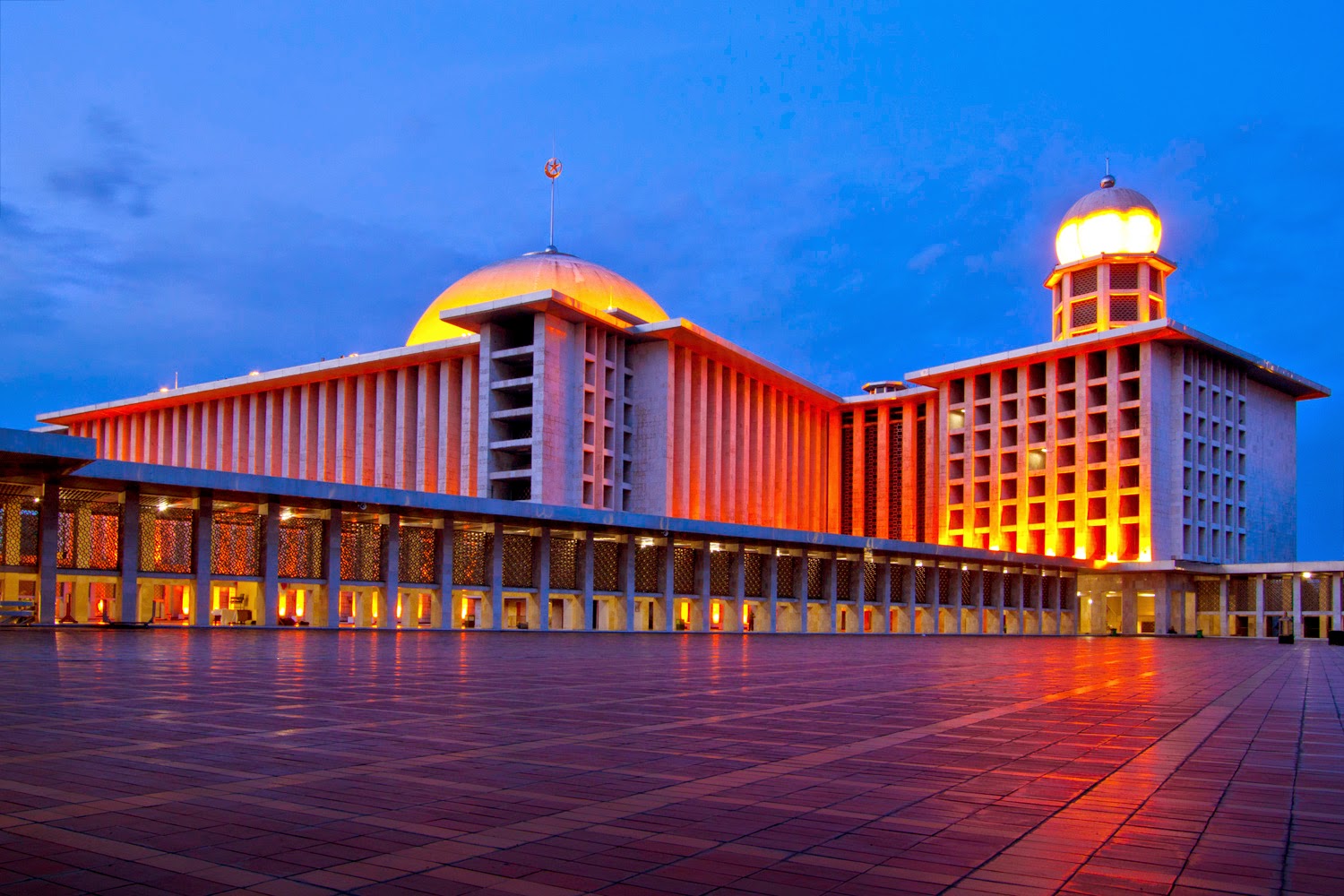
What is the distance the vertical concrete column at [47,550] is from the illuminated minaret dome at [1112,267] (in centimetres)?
6424

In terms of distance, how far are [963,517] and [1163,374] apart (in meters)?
15.9

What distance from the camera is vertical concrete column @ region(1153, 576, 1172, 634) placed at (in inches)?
2687

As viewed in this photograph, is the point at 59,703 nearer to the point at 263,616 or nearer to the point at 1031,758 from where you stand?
the point at 1031,758

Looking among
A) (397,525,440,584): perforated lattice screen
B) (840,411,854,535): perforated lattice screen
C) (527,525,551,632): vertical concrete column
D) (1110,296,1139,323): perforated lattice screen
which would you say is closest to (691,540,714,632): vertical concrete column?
(527,525,551,632): vertical concrete column

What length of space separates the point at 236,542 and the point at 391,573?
15.7ft

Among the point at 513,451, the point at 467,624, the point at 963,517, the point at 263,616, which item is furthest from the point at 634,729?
the point at 963,517

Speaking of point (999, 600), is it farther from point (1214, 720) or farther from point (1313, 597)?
point (1214, 720)

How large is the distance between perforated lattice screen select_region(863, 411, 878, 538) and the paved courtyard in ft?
228

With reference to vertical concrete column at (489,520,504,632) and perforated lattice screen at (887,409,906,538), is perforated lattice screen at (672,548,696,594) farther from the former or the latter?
perforated lattice screen at (887,409,906,538)

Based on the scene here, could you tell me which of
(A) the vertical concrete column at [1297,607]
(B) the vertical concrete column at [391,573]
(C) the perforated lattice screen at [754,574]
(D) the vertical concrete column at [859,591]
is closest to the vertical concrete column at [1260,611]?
(A) the vertical concrete column at [1297,607]

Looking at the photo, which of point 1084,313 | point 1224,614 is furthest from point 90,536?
point 1084,313

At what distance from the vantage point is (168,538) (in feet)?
115

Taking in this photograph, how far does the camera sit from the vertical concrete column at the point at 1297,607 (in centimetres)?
6631

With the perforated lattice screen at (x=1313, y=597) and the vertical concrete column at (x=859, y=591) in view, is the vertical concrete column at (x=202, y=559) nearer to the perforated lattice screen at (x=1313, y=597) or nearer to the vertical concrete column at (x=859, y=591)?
the vertical concrete column at (x=859, y=591)
